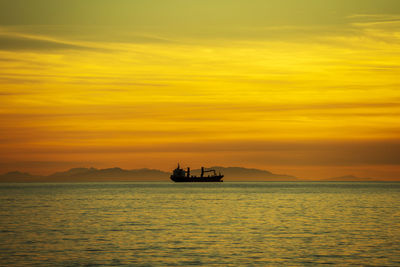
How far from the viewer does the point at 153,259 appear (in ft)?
127

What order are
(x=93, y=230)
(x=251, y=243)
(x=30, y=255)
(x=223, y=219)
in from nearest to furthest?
(x=30, y=255) → (x=251, y=243) → (x=93, y=230) → (x=223, y=219)

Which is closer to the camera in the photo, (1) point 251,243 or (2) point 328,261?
(2) point 328,261

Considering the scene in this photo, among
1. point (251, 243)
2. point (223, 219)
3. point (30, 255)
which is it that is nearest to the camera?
point (30, 255)

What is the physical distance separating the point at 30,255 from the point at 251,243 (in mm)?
17219

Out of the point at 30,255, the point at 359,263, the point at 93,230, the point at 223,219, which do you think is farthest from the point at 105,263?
the point at 223,219

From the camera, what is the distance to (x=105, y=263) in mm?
37281

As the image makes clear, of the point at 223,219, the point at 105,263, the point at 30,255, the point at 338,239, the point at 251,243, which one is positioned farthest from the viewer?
the point at 223,219

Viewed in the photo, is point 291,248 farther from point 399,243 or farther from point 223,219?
point 223,219

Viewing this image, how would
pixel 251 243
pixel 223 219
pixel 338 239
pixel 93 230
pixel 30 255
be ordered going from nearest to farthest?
pixel 30 255, pixel 251 243, pixel 338 239, pixel 93 230, pixel 223 219

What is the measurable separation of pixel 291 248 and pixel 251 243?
399 cm

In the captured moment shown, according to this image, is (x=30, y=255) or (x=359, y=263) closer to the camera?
(x=359, y=263)

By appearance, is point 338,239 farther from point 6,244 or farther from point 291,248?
point 6,244

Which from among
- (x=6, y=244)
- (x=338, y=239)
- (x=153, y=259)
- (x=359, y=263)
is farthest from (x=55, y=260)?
(x=338, y=239)

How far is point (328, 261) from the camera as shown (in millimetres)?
37969
